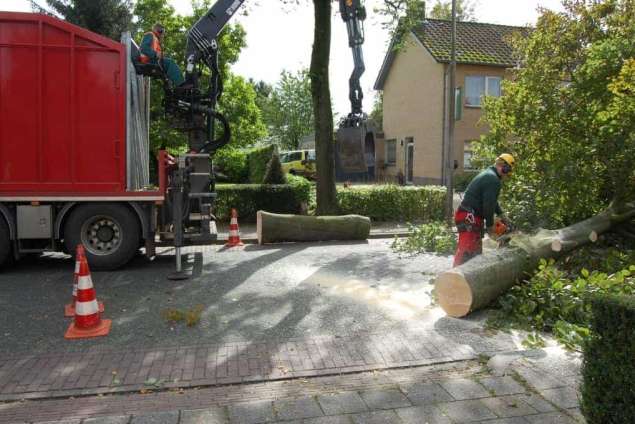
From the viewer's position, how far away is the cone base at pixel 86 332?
4.95m

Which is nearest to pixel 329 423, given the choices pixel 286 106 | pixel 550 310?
pixel 550 310

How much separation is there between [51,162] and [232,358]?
4775 mm

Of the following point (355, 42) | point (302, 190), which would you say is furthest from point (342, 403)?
point (302, 190)

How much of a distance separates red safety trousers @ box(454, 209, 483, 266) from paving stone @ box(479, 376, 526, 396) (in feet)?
9.61

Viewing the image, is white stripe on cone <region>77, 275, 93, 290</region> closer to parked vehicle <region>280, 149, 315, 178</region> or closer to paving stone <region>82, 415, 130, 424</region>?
paving stone <region>82, 415, 130, 424</region>

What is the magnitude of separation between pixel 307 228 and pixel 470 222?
434 cm

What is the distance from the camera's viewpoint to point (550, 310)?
5.18 metres

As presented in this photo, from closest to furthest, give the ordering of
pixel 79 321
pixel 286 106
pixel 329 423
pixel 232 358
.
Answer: pixel 329 423, pixel 232 358, pixel 79 321, pixel 286 106

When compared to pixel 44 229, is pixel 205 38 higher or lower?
higher

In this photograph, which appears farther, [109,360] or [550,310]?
[550,310]

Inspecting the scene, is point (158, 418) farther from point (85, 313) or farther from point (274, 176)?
point (274, 176)

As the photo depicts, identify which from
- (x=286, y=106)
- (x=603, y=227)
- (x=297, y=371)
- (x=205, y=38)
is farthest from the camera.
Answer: (x=286, y=106)

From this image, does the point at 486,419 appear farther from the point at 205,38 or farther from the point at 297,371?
the point at 205,38

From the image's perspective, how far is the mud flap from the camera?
845cm
